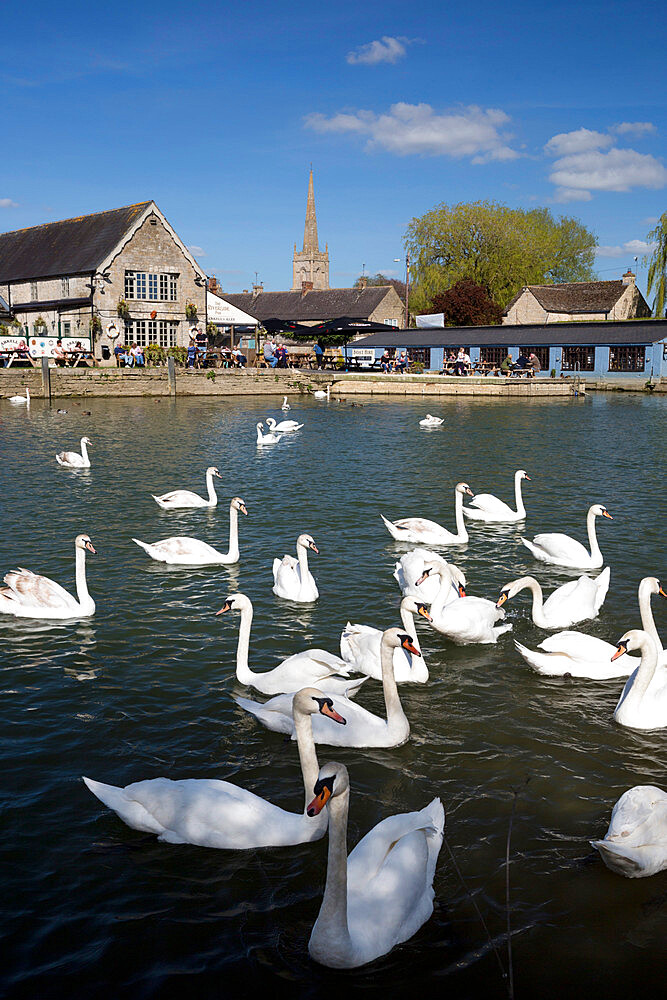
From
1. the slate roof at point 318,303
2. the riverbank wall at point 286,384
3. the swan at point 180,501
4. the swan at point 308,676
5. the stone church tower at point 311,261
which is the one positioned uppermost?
the stone church tower at point 311,261

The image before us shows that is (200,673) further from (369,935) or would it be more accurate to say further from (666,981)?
(666,981)

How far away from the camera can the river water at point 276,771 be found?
4.48m

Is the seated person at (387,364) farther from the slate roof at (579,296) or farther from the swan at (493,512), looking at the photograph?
the swan at (493,512)

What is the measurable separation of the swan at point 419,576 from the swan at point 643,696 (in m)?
2.34

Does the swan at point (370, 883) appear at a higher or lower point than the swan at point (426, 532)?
lower

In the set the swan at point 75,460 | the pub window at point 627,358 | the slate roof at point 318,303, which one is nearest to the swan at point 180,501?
the swan at point 75,460

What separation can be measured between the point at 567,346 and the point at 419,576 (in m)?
55.9

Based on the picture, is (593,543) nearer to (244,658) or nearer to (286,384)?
(244,658)

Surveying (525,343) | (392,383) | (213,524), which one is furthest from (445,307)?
(213,524)

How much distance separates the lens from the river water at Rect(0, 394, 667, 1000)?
4477mm

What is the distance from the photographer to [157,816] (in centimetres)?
534

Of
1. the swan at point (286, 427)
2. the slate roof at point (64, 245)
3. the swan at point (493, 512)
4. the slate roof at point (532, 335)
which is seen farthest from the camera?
the slate roof at point (532, 335)

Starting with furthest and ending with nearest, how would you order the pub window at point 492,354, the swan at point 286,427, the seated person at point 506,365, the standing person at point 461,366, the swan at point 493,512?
the pub window at point 492,354 < the standing person at point 461,366 < the seated person at point 506,365 < the swan at point 286,427 < the swan at point 493,512

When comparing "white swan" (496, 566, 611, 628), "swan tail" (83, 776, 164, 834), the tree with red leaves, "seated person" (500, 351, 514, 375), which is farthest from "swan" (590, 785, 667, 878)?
the tree with red leaves
